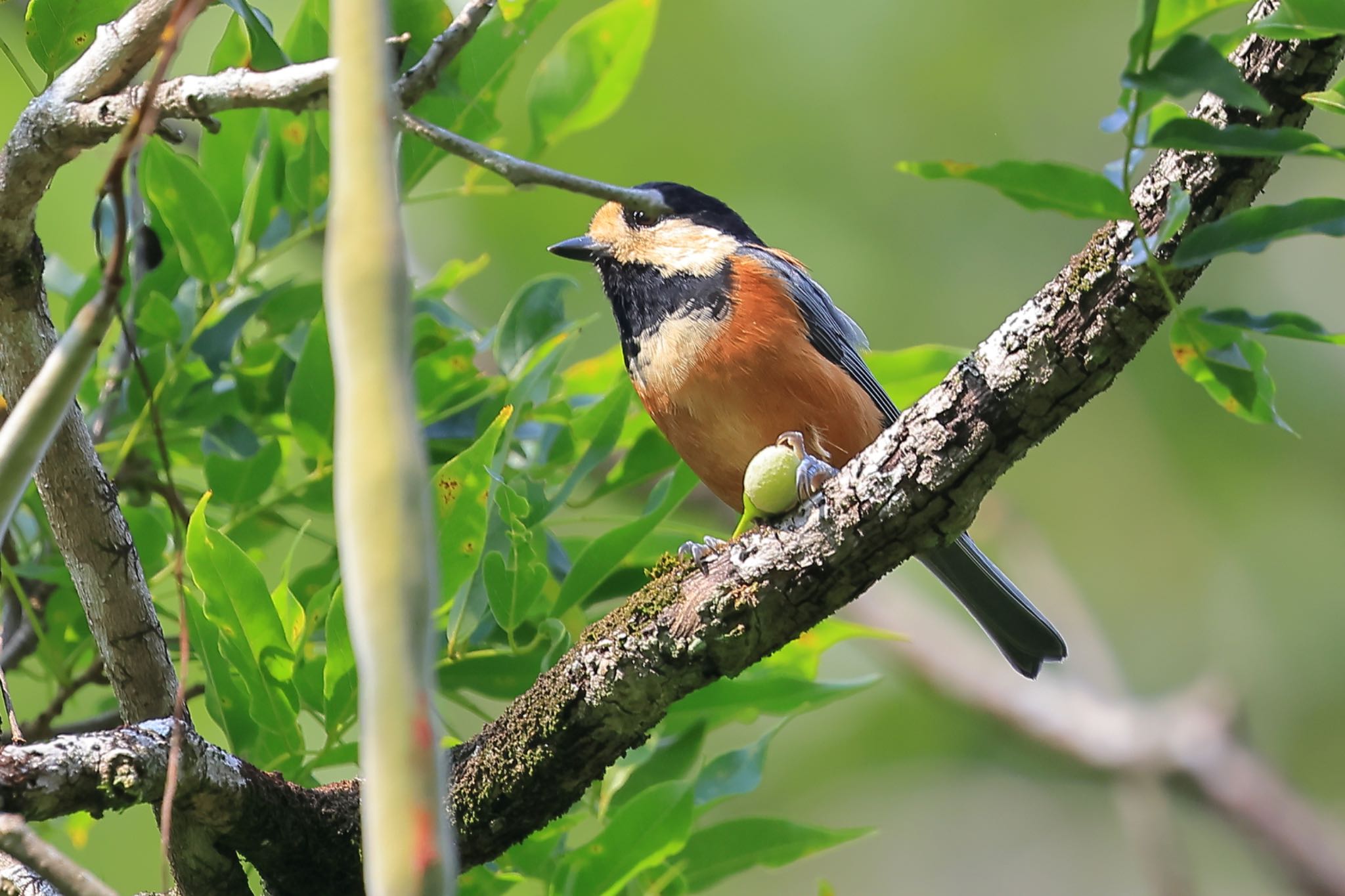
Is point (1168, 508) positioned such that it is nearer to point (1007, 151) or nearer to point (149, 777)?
point (1007, 151)

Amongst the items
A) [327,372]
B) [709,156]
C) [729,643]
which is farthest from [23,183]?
[709,156]

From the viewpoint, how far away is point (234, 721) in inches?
83.1

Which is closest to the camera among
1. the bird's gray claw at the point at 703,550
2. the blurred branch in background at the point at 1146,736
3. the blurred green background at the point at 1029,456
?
the bird's gray claw at the point at 703,550

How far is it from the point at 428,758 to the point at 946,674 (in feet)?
21.3

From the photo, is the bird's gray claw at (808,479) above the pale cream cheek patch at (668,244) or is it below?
below

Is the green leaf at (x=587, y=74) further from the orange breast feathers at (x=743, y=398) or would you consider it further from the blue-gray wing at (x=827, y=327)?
the blue-gray wing at (x=827, y=327)

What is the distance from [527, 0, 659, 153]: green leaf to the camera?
2.80m

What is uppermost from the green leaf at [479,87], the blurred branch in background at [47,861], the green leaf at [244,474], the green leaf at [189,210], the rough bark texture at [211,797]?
the green leaf at [479,87]

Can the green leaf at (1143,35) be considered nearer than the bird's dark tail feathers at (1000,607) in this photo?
Yes

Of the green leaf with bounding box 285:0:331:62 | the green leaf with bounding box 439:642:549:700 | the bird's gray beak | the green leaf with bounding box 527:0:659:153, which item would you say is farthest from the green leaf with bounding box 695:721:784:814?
the bird's gray beak

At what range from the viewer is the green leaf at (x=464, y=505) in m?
2.02

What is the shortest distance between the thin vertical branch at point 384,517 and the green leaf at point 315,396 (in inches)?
67.9

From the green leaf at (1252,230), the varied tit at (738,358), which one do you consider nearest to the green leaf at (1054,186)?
the green leaf at (1252,230)

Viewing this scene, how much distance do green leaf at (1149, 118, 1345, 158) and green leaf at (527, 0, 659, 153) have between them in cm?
156
